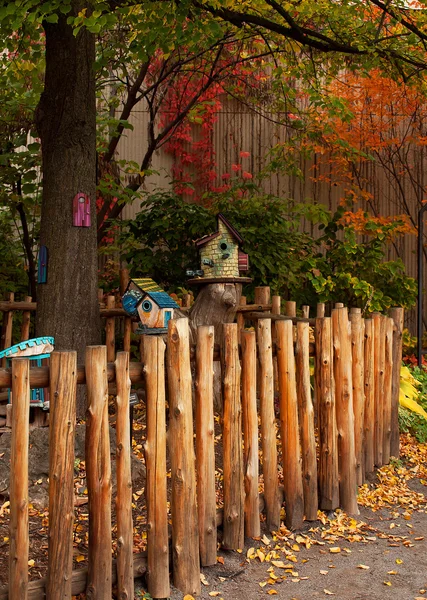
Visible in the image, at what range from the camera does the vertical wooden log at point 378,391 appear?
522 cm

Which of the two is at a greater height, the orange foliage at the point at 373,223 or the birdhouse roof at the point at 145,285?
the orange foliage at the point at 373,223

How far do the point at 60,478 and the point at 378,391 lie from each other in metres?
2.99

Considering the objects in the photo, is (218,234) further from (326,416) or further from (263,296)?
(326,416)

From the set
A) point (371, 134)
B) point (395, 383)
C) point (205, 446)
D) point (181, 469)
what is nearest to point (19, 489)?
point (181, 469)

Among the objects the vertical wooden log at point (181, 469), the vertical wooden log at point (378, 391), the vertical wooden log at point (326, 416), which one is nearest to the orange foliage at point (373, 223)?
the vertical wooden log at point (378, 391)

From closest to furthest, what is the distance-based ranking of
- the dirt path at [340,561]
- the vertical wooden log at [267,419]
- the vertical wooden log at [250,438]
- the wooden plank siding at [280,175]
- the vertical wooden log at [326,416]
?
the dirt path at [340,561], the vertical wooden log at [250,438], the vertical wooden log at [267,419], the vertical wooden log at [326,416], the wooden plank siding at [280,175]

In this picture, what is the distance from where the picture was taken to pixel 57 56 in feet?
18.8

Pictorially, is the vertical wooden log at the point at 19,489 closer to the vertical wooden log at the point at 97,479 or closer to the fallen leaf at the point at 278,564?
the vertical wooden log at the point at 97,479

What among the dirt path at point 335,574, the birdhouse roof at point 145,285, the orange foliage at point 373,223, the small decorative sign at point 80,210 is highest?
the orange foliage at point 373,223

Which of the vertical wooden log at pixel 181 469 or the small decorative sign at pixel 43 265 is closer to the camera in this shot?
the vertical wooden log at pixel 181 469

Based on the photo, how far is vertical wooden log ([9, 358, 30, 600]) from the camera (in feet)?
9.21

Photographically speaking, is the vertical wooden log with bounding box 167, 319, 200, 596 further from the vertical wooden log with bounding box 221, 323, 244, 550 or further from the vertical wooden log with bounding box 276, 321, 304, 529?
the vertical wooden log with bounding box 276, 321, 304, 529

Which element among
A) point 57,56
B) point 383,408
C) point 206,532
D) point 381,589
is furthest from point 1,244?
point 381,589

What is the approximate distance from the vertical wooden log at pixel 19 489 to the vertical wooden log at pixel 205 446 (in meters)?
1.00
